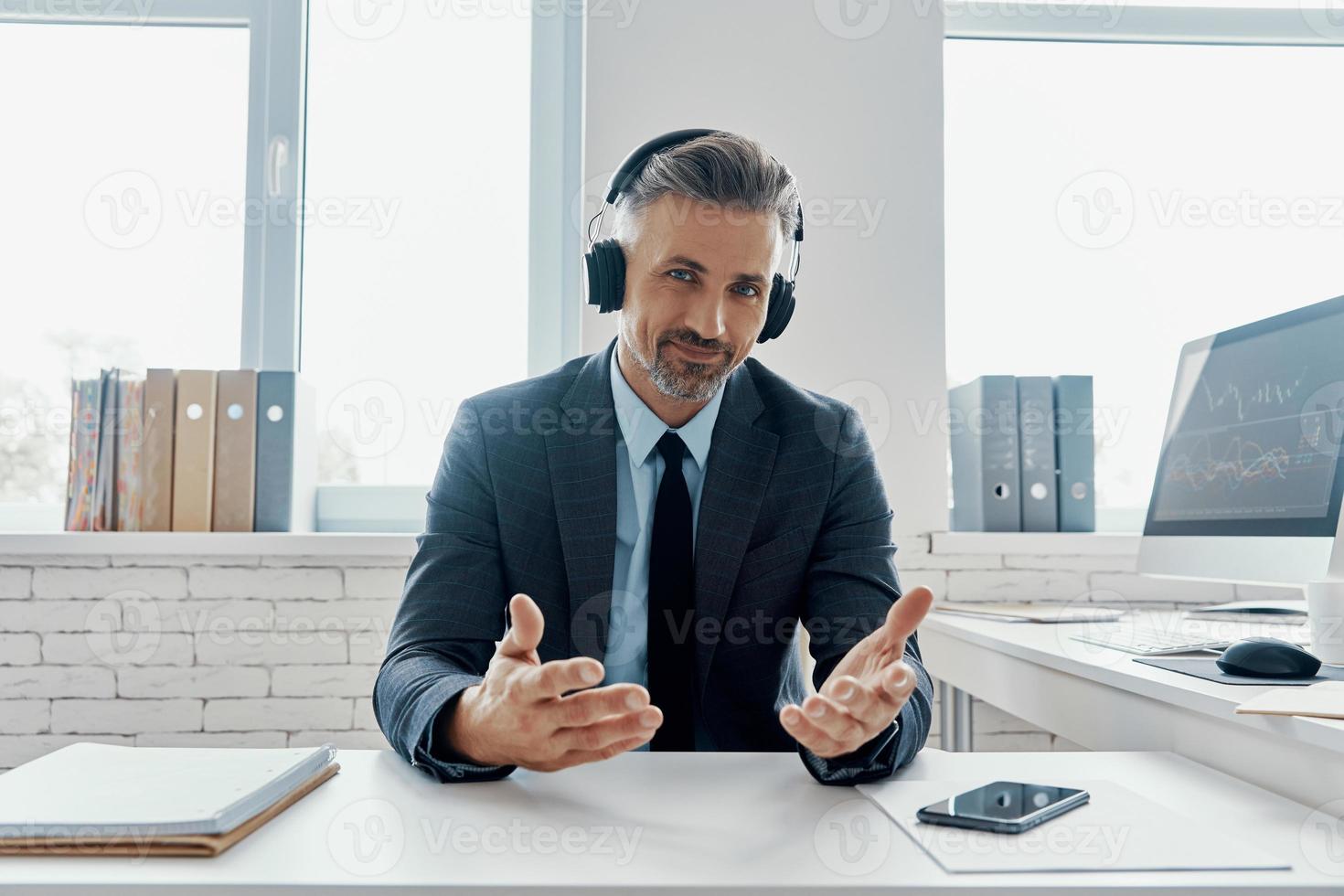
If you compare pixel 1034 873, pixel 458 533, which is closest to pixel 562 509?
pixel 458 533

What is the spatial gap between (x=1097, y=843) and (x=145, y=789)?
0.75 meters

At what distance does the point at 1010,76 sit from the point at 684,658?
1862mm

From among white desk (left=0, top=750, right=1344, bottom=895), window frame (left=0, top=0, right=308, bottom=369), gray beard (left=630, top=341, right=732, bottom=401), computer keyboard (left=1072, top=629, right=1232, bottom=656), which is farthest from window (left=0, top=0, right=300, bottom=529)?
computer keyboard (left=1072, top=629, right=1232, bottom=656)

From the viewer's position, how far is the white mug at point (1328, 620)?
3.56 feet

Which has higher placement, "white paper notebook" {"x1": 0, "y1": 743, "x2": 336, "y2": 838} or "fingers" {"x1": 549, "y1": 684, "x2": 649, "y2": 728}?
"fingers" {"x1": 549, "y1": 684, "x2": 649, "y2": 728}

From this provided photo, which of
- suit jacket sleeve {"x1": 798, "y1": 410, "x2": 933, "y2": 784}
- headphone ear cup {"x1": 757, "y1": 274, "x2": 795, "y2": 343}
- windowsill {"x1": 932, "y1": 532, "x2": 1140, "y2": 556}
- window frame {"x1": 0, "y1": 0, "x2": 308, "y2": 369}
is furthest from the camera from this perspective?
window frame {"x1": 0, "y1": 0, "x2": 308, "y2": 369}

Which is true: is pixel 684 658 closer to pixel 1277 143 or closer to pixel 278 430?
A: pixel 278 430

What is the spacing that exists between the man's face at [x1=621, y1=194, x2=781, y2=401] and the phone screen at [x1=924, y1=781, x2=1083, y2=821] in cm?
66

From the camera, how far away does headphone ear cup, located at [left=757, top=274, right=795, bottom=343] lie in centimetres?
140

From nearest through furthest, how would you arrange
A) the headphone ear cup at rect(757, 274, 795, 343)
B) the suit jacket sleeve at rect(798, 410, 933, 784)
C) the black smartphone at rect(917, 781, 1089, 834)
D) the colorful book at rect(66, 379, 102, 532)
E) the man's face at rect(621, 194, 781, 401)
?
1. the black smartphone at rect(917, 781, 1089, 834)
2. the suit jacket sleeve at rect(798, 410, 933, 784)
3. the man's face at rect(621, 194, 781, 401)
4. the headphone ear cup at rect(757, 274, 795, 343)
5. the colorful book at rect(66, 379, 102, 532)

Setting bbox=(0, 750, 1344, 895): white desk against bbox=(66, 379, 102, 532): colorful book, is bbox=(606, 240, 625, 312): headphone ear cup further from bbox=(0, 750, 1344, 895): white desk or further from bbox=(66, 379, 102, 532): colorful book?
bbox=(66, 379, 102, 532): colorful book

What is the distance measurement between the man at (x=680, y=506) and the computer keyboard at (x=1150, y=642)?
12.8 inches

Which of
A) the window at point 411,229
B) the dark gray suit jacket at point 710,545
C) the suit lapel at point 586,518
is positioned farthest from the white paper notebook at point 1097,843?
the window at point 411,229

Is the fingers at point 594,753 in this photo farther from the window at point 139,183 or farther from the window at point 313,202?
the window at point 139,183
